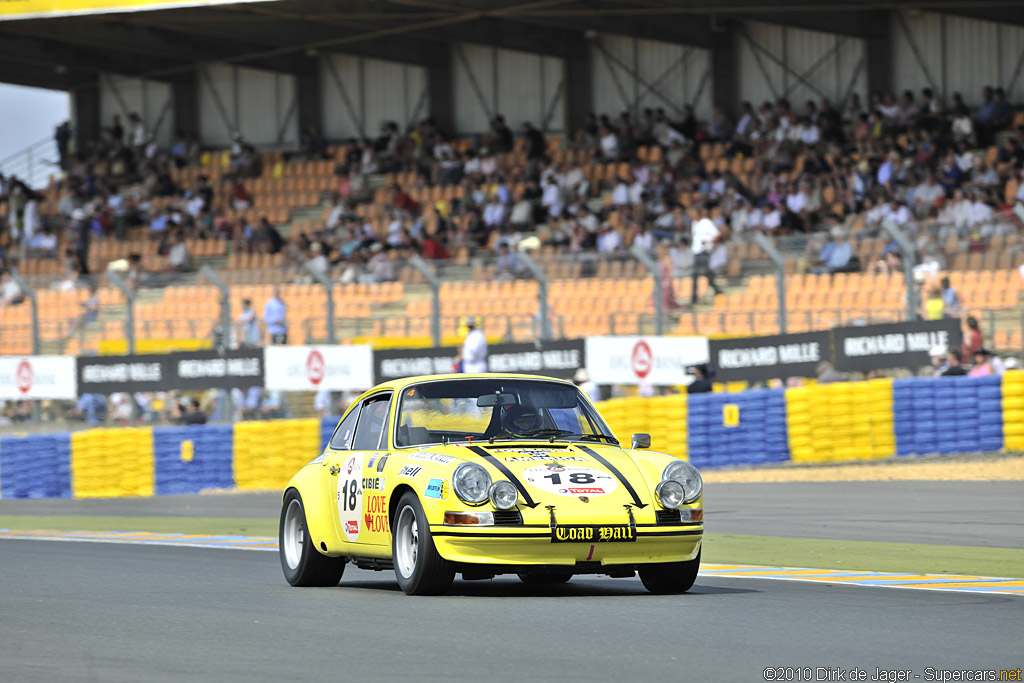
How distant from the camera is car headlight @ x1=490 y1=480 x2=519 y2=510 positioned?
7.89 m

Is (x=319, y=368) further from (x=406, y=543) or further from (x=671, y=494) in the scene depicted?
(x=671, y=494)

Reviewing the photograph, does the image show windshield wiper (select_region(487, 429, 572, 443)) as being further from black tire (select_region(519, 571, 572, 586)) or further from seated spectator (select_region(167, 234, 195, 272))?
seated spectator (select_region(167, 234, 195, 272))

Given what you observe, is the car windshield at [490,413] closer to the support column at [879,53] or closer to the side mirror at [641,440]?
the side mirror at [641,440]

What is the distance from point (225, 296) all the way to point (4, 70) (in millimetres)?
24529

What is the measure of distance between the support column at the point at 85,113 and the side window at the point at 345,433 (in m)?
38.4

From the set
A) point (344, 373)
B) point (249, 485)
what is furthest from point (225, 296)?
point (249, 485)

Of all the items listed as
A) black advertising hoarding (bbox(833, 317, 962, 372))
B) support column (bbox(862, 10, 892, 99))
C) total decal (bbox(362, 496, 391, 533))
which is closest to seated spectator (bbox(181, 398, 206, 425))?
black advertising hoarding (bbox(833, 317, 962, 372))

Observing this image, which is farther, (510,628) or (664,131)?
(664,131)

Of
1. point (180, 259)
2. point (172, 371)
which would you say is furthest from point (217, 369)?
point (180, 259)

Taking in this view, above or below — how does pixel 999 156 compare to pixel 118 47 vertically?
below

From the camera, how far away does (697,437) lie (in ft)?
58.3

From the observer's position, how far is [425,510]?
316 inches

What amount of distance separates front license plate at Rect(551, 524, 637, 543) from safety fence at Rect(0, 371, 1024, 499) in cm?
912

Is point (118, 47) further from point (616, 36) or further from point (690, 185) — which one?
point (690, 185)
